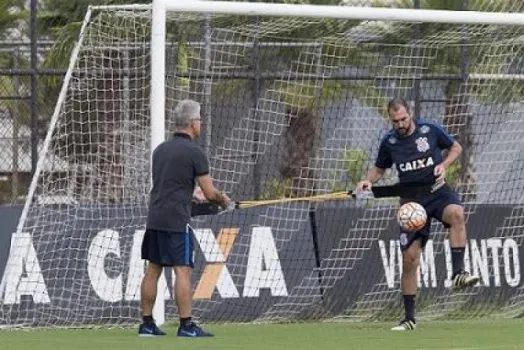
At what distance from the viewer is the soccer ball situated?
15.0 m

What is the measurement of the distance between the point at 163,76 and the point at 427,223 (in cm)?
277

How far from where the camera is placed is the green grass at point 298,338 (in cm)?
1305

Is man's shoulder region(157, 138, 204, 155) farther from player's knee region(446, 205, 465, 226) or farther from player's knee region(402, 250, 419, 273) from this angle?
player's knee region(446, 205, 465, 226)

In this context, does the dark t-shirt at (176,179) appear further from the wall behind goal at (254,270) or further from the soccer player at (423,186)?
the wall behind goal at (254,270)

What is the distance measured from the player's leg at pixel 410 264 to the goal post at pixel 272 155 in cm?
225

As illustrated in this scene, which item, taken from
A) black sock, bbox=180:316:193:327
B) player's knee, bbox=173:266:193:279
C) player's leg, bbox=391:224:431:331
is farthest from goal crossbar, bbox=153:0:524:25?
black sock, bbox=180:316:193:327

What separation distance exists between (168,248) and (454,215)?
113 inches

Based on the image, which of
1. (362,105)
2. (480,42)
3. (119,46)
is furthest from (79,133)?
(480,42)

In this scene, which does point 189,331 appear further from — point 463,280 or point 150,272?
point 463,280

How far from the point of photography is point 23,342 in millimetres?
13602

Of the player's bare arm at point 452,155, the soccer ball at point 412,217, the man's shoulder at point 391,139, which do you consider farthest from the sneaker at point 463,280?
the man's shoulder at point 391,139

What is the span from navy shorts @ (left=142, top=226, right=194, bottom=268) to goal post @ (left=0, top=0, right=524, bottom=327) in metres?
1.85

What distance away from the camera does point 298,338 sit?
14.2 meters

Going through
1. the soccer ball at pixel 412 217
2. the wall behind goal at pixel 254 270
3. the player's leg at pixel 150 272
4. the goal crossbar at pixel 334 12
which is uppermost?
the goal crossbar at pixel 334 12
